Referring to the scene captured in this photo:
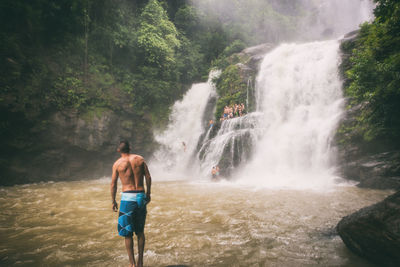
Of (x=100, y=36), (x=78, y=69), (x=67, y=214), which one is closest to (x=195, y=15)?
(x=100, y=36)

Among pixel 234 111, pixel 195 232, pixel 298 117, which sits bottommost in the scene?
pixel 195 232

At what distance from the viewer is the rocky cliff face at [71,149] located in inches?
440

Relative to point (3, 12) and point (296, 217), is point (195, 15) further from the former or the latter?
point (296, 217)

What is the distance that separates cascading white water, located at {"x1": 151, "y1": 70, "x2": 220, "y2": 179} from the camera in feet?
54.4

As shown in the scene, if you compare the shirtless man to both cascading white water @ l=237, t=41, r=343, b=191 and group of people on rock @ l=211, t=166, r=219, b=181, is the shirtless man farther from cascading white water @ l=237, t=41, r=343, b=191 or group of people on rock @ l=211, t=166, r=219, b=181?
group of people on rock @ l=211, t=166, r=219, b=181

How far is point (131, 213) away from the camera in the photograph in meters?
2.68

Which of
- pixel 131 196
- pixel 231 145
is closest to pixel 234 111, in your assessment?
pixel 231 145

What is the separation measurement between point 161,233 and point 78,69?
1387 cm

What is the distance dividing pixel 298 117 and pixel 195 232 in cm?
1134

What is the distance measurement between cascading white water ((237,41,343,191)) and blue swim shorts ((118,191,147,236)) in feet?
25.0

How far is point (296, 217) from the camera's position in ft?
15.4

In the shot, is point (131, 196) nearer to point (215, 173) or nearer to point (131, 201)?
point (131, 201)

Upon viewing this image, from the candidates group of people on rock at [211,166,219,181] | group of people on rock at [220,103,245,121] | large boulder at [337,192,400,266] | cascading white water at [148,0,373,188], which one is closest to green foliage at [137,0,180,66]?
cascading white water at [148,0,373,188]

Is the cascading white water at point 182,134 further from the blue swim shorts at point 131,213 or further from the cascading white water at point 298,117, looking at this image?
the blue swim shorts at point 131,213
